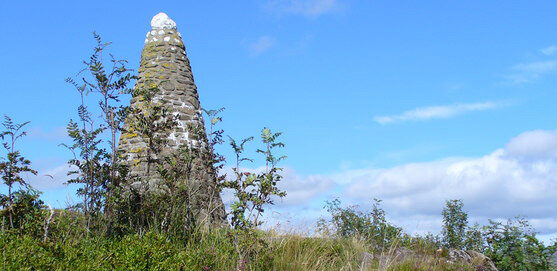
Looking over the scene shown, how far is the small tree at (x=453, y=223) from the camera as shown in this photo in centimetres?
1574

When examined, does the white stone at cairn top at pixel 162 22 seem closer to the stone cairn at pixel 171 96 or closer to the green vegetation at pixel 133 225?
the stone cairn at pixel 171 96

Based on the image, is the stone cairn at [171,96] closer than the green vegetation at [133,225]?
No

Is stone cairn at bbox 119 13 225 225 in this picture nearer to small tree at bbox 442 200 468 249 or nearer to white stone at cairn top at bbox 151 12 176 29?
white stone at cairn top at bbox 151 12 176 29

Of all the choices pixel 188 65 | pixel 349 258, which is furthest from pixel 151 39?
pixel 349 258

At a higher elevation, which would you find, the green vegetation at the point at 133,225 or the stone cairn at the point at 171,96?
the stone cairn at the point at 171,96

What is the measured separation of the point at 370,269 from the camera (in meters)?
9.48

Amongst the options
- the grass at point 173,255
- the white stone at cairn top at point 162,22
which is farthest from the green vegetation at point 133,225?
the white stone at cairn top at point 162,22

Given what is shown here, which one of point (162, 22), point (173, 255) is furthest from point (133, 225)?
point (162, 22)

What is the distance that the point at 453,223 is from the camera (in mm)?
16078

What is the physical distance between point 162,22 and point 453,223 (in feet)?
32.2

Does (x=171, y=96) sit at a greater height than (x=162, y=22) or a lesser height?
lesser

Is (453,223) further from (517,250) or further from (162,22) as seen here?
(162,22)

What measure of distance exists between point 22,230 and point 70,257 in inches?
89.9

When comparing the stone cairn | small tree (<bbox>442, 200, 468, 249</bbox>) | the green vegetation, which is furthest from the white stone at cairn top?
small tree (<bbox>442, 200, 468, 249</bbox>)
